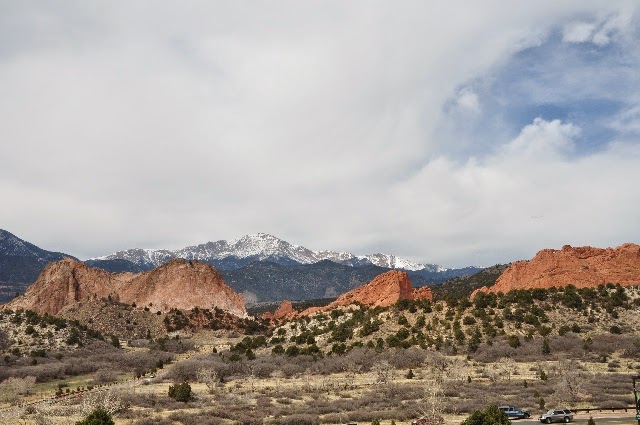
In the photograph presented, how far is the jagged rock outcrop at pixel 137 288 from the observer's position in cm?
12344

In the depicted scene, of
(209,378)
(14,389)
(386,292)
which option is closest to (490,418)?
(209,378)

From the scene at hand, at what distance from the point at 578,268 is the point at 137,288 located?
339 feet

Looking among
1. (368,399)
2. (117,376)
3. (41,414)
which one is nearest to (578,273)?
(368,399)

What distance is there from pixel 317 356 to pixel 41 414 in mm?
38678

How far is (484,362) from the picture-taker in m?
58.1

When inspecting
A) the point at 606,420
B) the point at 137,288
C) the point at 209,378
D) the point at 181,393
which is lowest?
the point at 209,378

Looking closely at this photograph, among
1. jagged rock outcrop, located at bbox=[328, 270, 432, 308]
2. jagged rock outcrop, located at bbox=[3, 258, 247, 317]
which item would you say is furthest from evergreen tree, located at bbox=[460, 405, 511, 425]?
jagged rock outcrop, located at bbox=[3, 258, 247, 317]

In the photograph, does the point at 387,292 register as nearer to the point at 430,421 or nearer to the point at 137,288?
the point at 137,288

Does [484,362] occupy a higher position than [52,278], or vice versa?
[52,278]

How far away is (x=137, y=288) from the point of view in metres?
129

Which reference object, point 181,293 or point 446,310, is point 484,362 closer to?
point 446,310

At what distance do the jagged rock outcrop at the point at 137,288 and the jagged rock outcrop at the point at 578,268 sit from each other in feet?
228

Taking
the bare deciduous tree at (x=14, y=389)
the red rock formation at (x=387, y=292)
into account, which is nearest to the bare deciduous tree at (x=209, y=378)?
the bare deciduous tree at (x=14, y=389)

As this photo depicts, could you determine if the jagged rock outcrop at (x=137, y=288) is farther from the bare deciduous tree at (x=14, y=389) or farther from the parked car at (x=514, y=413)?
the parked car at (x=514, y=413)
